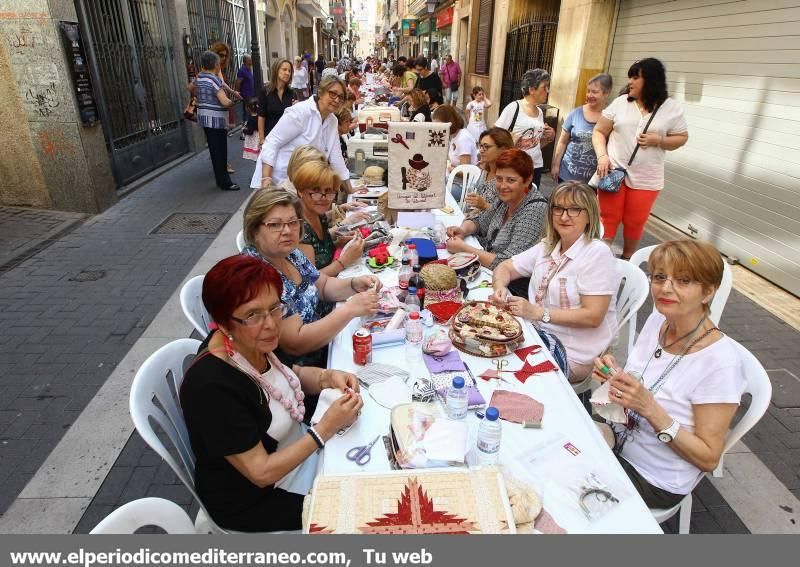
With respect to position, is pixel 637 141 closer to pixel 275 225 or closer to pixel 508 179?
pixel 508 179

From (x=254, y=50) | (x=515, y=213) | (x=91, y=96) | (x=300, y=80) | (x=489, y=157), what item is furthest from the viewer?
(x=300, y=80)

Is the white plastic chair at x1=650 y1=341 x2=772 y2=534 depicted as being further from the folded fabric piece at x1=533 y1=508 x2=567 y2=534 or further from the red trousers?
the red trousers

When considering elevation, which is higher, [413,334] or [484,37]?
[484,37]

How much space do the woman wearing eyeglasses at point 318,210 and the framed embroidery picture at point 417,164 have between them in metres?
0.59

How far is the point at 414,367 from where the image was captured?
7.17 feet

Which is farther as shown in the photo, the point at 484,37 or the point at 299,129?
the point at 484,37

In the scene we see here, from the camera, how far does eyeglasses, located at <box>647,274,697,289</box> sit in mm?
1821

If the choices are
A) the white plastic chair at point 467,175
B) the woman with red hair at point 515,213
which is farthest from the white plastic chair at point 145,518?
the white plastic chair at point 467,175

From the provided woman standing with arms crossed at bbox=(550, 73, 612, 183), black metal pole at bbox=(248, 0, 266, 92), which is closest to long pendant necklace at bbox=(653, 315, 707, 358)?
woman standing with arms crossed at bbox=(550, 73, 612, 183)

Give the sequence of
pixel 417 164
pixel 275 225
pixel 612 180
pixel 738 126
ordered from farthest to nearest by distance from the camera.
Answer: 1. pixel 738 126
2. pixel 612 180
3. pixel 417 164
4. pixel 275 225

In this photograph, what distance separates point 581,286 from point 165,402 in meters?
2.10

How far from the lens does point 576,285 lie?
2.57 metres

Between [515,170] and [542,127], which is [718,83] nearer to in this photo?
[542,127]

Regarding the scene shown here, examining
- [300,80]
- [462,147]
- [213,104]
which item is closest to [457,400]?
[462,147]
